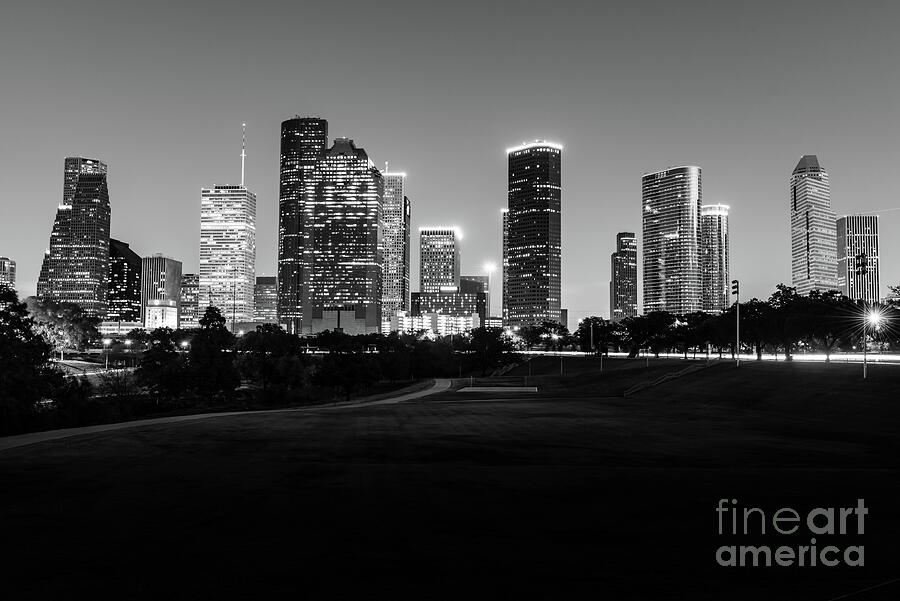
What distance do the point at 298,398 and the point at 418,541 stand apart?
6710 cm

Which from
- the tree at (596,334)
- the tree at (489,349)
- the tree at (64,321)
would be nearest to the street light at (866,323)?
the tree at (489,349)

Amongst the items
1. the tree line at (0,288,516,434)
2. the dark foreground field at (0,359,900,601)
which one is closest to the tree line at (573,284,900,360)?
the dark foreground field at (0,359,900,601)

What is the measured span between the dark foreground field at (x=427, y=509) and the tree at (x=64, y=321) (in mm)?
91450

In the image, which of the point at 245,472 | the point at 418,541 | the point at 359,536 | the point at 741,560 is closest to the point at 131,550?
the point at 359,536

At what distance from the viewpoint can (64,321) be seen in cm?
11150

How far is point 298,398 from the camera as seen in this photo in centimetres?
7619

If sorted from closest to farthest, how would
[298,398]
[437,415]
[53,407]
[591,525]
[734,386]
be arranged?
[591,525]
[437,415]
[53,407]
[734,386]
[298,398]

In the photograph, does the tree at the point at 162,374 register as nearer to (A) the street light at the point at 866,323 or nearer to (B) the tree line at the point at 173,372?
(B) the tree line at the point at 173,372

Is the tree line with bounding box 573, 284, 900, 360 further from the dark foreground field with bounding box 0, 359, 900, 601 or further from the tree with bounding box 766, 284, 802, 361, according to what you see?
the dark foreground field with bounding box 0, 359, 900, 601

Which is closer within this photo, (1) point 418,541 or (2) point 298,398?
(1) point 418,541

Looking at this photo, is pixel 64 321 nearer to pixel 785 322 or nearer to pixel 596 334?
pixel 785 322

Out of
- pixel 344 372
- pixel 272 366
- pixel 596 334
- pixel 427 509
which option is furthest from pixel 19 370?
pixel 596 334

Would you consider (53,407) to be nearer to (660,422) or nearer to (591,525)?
(660,422)
